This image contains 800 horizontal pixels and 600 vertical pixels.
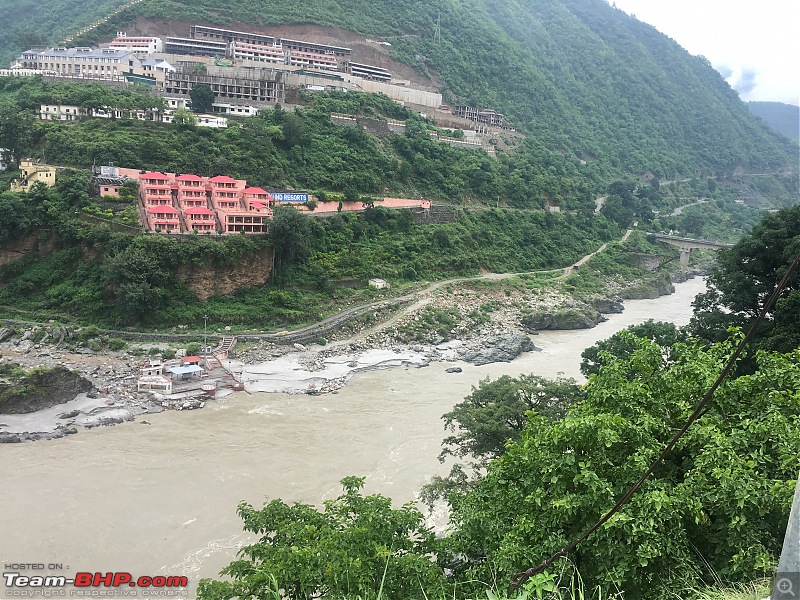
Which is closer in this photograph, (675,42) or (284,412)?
(284,412)

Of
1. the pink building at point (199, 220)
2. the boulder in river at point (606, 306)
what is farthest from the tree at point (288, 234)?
the boulder in river at point (606, 306)

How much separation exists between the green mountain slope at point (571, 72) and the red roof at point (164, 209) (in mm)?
21554

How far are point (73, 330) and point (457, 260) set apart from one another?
14.9m

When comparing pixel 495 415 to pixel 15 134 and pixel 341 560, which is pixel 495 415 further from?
pixel 15 134

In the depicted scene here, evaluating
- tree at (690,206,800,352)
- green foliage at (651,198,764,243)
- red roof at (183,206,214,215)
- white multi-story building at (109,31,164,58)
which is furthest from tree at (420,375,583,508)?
green foliage at (651,198,764,243)

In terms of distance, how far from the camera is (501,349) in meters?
19.6

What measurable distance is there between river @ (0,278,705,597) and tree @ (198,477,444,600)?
391 centimetres

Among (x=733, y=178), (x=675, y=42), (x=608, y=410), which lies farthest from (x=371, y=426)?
(x=675, y=42)

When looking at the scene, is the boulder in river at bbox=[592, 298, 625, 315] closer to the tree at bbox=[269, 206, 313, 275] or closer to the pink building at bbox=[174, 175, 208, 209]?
the tree at bbox=[269, 206, 313, 275]

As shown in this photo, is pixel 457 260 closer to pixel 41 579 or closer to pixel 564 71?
pixel 41 579

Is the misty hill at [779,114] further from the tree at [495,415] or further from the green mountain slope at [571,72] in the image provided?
the tree at [495,415]

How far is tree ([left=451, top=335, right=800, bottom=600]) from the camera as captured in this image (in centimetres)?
400

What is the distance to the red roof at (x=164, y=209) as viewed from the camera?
1883 cm

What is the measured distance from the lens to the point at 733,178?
182 ft
